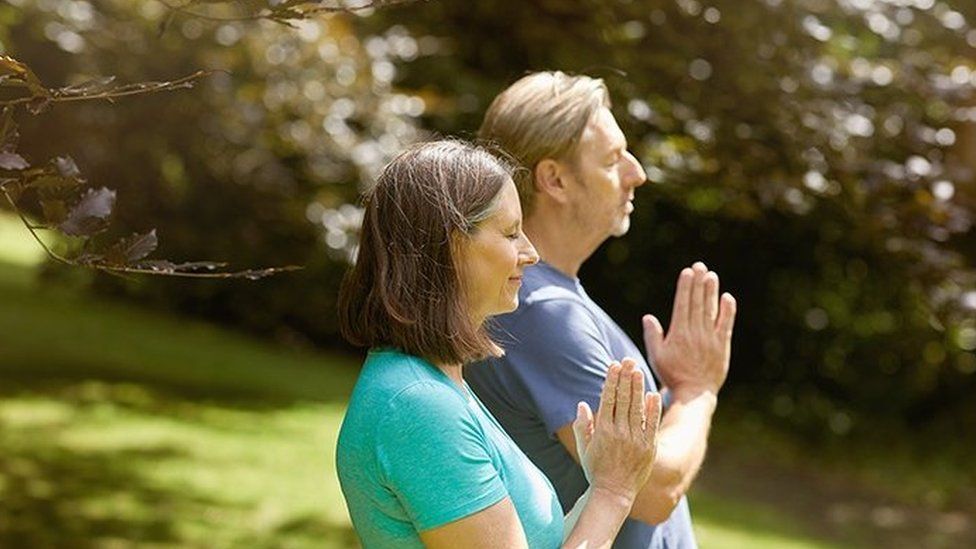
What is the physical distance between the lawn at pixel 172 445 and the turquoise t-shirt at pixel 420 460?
15.8 feet

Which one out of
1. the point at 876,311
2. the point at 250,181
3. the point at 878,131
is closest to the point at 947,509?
the point at 876,311

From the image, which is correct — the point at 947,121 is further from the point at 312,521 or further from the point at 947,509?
the point at 947,509

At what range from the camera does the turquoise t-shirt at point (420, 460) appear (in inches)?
79.7

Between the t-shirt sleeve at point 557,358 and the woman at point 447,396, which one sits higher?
the t-shirt sleeve at point 557,358

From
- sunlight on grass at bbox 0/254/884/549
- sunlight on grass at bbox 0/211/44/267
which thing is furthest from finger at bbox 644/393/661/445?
sunlight on grass at bbox 0/211/44/267

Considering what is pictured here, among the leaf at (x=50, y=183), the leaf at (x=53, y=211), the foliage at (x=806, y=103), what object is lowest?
the leaf at (x=53, y=211)

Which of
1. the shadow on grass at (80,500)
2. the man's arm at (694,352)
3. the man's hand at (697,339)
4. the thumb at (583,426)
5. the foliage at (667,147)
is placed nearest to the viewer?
the thumb at (583,426)

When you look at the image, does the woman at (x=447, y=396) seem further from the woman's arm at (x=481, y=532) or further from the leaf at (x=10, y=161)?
the leaf at (x=10, y=161)

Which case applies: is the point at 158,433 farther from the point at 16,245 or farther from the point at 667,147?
the point at 16,245

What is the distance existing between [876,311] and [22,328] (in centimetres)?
647

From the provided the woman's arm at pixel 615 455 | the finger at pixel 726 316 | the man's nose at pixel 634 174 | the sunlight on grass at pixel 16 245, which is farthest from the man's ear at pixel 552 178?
the sunlight on grass at pixel 16 245

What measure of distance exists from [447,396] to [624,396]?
0.28m

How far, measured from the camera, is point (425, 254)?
217 centimetres

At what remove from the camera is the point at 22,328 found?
38.3 feet
